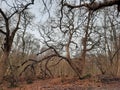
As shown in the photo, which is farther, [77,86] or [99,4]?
[77,86]

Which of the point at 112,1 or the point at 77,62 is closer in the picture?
the point at 112,1

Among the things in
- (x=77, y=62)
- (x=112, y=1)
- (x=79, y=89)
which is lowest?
(x=79, y=89)

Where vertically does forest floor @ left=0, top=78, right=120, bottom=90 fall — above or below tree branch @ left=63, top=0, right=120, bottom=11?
below

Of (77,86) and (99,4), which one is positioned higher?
(99,4)

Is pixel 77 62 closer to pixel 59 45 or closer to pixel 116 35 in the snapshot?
pixel 59 45

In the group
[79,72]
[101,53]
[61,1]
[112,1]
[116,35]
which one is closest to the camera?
[112,1]

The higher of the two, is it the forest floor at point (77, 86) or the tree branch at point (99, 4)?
the tree branch at point (99, 4)

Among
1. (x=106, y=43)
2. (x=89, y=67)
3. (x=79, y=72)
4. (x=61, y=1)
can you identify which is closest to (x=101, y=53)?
(x=106, y=43)

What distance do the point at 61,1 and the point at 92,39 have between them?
21.9 meters

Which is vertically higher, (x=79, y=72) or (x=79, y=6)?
(x=79, y=6)

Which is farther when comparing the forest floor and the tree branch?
the forest floor

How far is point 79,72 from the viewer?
97.8 ft

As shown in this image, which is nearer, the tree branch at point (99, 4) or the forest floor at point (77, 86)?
the tree branch at point (99, 4)

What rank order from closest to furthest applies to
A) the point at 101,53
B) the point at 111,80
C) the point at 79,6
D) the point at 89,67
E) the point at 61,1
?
the point at 79,6
the point at 61,1
the point at 111,80
the point at 101,53
the point at 89,67
